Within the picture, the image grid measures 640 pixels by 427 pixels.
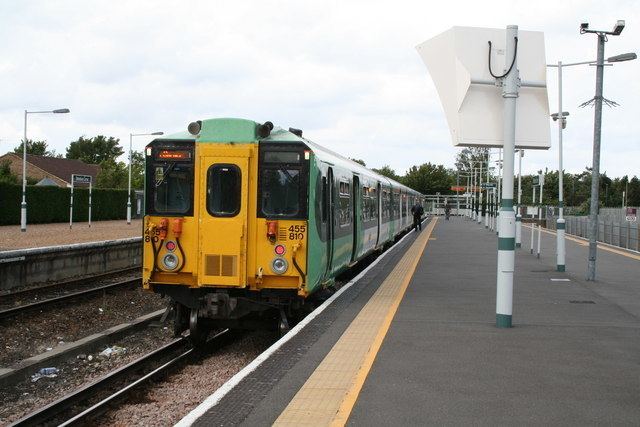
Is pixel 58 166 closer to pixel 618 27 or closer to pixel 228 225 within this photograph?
pixel 618 27

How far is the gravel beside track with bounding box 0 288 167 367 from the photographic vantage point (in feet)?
36.8

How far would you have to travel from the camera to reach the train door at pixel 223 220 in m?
9.41

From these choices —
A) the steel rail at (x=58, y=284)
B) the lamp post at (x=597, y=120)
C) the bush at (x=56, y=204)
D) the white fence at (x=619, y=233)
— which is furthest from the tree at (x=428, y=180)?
the lamp post at (x=597, y=120)

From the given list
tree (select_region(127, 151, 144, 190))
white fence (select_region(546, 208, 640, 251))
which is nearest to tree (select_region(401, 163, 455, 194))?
tree (select_region(127, 151, 144, 190))

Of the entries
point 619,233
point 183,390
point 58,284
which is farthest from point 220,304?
point 619,233

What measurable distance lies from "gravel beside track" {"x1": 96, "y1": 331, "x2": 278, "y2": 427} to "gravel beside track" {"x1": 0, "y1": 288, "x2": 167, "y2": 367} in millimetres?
2661

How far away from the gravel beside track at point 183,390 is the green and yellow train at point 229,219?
2.47 feet

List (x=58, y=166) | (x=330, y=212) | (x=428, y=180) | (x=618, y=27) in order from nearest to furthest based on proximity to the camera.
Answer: (x=330, y=212) → (x=618, y=27) → (x=58, y=166) → (x=428, y=180)

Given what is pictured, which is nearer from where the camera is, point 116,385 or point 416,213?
point 116,385

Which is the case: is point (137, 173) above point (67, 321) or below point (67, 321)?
above

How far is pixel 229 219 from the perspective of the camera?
9.48m

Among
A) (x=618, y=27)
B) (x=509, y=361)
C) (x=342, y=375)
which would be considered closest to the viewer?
(x=342, y=375)

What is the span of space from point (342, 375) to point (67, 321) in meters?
8.06

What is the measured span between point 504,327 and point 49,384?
5830 mm
